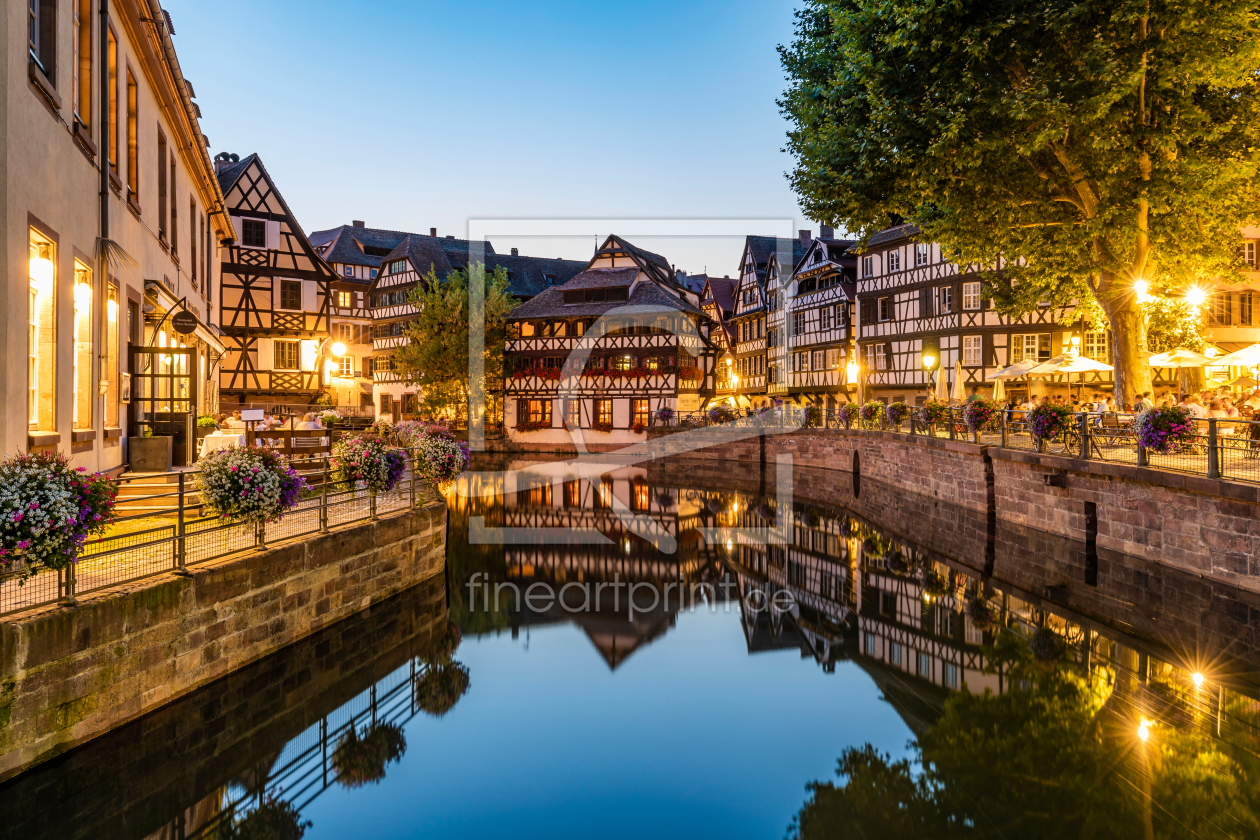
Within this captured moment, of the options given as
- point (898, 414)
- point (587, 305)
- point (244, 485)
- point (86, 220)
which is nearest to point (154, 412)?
point (86, 220)

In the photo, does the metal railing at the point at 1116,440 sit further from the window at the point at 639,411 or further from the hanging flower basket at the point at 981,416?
the window at the point at 639,411

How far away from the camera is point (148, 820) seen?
6301mm

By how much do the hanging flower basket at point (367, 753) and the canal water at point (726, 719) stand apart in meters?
0.03

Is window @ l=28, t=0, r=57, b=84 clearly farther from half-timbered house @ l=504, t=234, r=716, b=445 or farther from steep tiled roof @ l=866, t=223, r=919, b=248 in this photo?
half-timbered house @ l=504, t=234, r=716, b=445

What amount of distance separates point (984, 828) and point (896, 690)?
3461mm

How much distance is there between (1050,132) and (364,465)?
44.0 ft

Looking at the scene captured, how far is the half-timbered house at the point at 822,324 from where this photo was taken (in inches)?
1759

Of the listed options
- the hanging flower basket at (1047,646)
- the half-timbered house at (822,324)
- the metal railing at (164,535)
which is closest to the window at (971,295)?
the half-timbered house at (822,324)

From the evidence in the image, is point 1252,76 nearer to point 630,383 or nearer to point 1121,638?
point 1121,638

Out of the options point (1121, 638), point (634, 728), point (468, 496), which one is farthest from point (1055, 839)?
point (468, 496)

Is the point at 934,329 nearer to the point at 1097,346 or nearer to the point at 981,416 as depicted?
the point at 1097,346

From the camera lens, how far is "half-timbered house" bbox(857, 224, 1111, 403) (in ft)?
115

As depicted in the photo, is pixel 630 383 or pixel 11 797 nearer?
pixel 11 797

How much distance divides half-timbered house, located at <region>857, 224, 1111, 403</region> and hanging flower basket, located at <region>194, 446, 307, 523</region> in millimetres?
27871
